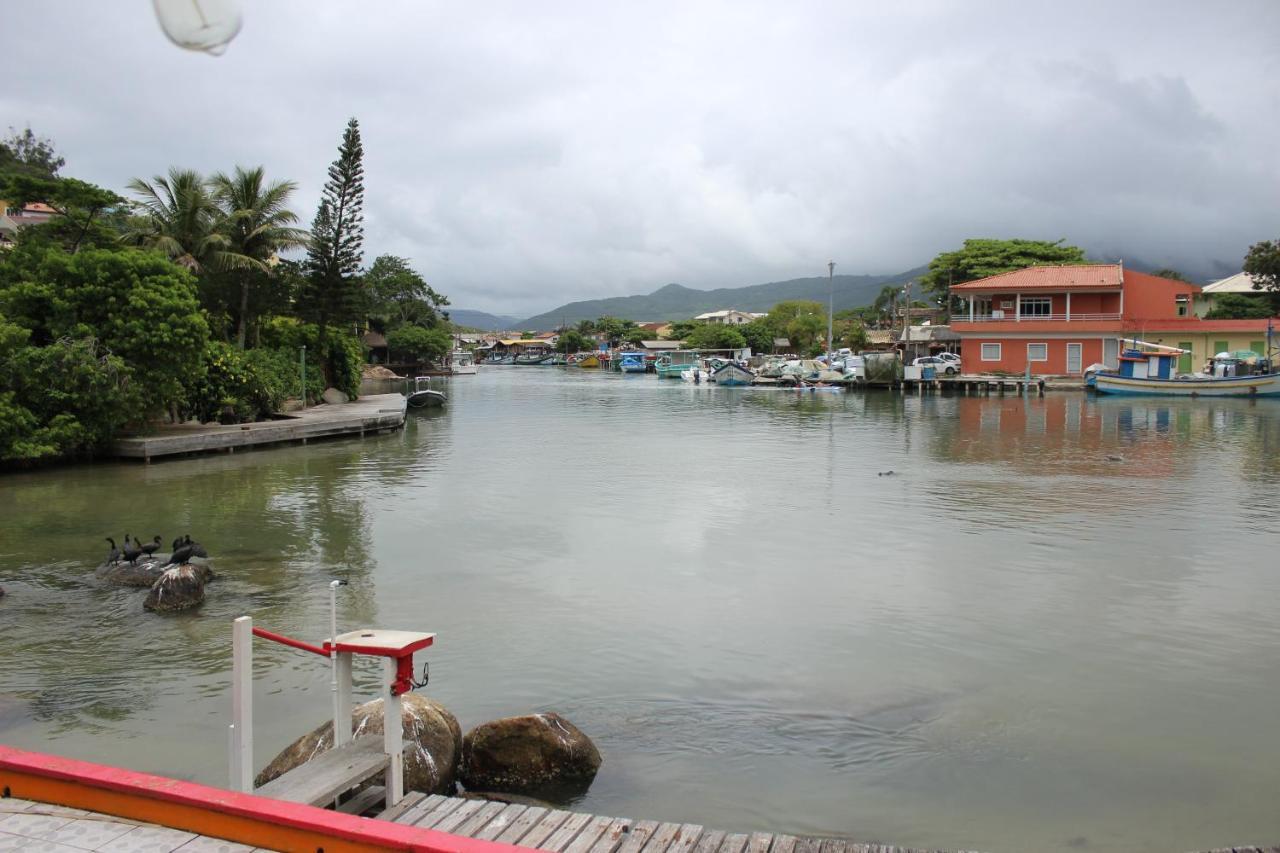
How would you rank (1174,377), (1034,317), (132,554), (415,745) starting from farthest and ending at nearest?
1. (1034,317)
2. (1174,377)
3. (132,554)
4. (415,745)

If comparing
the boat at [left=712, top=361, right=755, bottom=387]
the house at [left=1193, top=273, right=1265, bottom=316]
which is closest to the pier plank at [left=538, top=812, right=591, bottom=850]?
the boat at [left=712, top=361, right=755, bottom=387]

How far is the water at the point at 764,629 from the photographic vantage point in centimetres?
550

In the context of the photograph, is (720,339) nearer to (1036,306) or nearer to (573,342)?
(573,342)

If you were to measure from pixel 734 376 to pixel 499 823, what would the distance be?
5302 cm

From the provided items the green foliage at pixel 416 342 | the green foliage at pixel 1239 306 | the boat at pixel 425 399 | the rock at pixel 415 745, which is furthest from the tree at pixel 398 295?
the rock at pixel 415 745

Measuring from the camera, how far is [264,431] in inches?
882

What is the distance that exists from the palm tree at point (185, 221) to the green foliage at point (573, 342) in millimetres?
93058

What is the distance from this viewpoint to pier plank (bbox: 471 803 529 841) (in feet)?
13.1

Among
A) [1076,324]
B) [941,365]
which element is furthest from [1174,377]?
[941,365]

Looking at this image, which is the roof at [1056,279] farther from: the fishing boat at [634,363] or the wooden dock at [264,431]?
the fishing boat at [634,363]

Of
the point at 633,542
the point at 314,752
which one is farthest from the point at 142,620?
the point at 633,542

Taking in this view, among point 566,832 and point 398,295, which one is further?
point 398,295

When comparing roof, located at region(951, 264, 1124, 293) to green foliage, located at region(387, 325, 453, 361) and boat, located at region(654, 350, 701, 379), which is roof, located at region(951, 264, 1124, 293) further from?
green foliage, located at region(387, 325, 453, 361)

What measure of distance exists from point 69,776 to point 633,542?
9.25m
